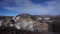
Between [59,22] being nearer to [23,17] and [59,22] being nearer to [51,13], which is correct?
[51,13]

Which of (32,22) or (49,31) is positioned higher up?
(32,22)

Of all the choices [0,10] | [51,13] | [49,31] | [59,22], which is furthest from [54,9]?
[0,10]

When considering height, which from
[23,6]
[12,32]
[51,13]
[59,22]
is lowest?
[12,32]

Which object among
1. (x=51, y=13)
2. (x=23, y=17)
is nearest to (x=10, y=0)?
(x=23, y=17)

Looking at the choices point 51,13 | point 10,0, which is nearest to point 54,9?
point 51,13

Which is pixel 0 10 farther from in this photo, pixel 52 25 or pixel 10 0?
pixel 52 25

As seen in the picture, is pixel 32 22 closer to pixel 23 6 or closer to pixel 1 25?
pixel 23 6

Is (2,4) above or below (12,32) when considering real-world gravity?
above
